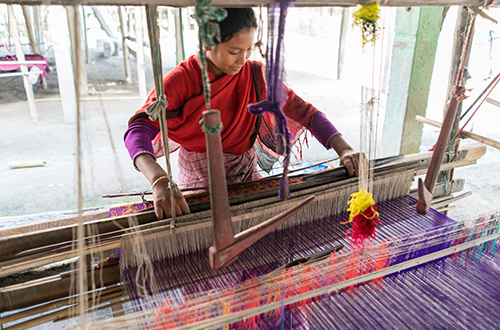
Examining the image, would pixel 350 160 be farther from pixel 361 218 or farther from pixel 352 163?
pixel 361 218

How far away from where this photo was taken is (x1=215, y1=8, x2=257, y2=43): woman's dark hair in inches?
56.8

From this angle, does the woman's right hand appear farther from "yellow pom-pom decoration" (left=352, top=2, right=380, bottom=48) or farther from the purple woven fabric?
"yellow pom-pom decoration" (left=352, top=2, right=380, bottom=48)

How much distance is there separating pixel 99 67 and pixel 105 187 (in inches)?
299

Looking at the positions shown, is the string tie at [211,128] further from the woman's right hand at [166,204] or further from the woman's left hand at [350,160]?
the woman's left hand at [350,160]

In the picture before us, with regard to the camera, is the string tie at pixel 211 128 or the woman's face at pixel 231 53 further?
the woman's face at pixel 231 53

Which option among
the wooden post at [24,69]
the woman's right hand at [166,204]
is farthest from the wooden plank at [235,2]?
the wooden post at [24,69]

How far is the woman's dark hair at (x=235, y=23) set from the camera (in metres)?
1.44

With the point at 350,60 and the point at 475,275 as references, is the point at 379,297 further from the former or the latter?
the point at 350,60

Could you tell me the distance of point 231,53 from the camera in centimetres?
156

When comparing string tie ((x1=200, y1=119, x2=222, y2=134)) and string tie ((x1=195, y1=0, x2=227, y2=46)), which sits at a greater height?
string tie ((x1=195, y1=0, x2=227, y2=46))

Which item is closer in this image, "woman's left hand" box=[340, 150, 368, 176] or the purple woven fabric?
the purple woven fabric

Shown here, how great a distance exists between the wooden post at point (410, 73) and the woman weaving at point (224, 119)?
2154mm

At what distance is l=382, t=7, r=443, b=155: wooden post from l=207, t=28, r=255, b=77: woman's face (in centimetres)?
255

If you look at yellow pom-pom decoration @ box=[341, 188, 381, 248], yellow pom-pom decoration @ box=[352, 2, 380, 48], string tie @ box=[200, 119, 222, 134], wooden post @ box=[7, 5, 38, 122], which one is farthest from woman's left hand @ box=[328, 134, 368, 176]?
wooden post @ box=[7, 5, 38, 122]
